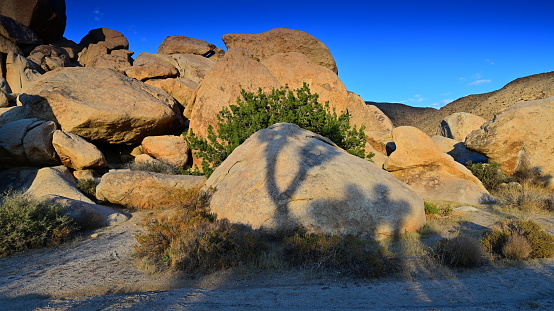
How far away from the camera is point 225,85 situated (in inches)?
643

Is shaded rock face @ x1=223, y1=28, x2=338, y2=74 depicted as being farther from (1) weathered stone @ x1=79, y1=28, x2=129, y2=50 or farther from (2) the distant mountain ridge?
(1) weathered stone @ x1=79, y1=28, x2=129, y2=50

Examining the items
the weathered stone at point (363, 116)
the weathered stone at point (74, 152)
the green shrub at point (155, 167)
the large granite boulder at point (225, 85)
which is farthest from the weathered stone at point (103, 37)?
the weathered stone at point (74, 152)

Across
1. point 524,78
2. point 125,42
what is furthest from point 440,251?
point 524,78

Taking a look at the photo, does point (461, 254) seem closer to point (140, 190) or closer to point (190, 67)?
point (140, 190)

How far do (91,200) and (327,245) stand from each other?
8.59 metres

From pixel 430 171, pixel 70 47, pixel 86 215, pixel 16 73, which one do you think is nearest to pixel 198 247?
pixel 86 215

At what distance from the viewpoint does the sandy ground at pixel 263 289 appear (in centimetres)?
394

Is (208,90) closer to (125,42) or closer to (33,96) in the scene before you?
(33,96)

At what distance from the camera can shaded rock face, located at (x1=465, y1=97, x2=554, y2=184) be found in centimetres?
1429

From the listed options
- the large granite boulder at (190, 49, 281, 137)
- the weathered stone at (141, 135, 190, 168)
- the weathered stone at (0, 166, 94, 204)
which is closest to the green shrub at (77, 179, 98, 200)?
the weathered stone at (0, 166, 94, 204)

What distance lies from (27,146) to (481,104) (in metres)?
57.6

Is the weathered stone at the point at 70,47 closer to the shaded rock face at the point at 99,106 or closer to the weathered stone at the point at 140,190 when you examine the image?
the shaded rock face at the point at 99,106

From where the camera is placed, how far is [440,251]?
560 cm

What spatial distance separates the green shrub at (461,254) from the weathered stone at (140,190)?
7.59 m
